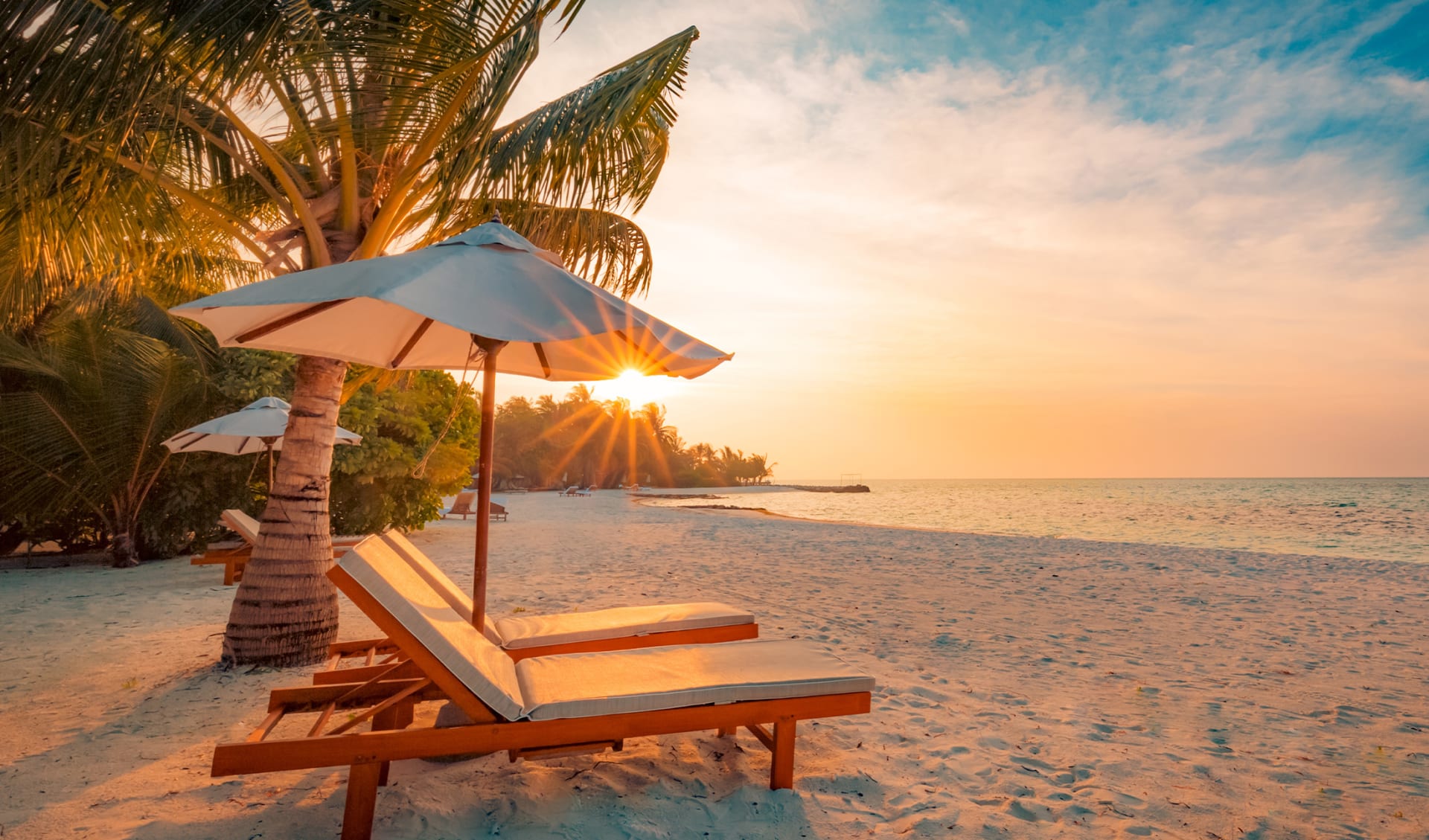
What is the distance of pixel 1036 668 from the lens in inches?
191

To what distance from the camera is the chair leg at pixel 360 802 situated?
2189 mm

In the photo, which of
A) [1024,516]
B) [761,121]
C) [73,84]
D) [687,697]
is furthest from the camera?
[1024,516]

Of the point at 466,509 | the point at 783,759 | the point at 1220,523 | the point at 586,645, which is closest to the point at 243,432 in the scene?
the point at 586,645

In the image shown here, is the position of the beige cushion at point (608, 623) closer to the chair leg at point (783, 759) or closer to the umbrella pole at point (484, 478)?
the umbrella pole at point (484, 478)

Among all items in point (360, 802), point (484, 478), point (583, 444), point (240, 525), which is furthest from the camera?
point (583, 444)

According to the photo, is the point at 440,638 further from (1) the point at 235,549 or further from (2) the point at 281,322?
(1) the point at 235,549

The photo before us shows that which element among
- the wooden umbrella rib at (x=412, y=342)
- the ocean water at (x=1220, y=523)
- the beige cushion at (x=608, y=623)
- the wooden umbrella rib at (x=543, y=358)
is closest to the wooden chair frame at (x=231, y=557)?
the wooden umbrella rib at (x=412, y=342)

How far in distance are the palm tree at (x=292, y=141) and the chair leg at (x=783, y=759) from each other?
3482 millimetres

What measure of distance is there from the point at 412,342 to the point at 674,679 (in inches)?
109

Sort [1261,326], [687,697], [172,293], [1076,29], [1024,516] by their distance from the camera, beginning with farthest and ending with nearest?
[1024,516] < [1261,326] < [172,293] < [1076,29] < [687,697]

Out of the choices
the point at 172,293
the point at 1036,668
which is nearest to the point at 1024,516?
the point at 1036,668

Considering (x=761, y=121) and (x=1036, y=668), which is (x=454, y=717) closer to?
(x=1036, y=668)

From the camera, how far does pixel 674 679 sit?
2631 mm

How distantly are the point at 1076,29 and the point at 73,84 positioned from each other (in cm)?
956
